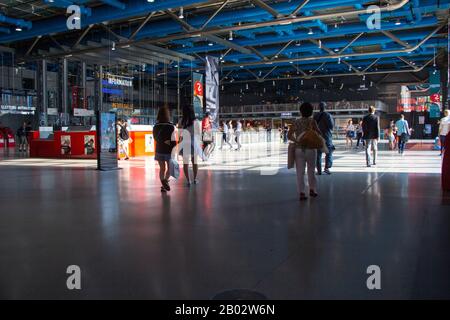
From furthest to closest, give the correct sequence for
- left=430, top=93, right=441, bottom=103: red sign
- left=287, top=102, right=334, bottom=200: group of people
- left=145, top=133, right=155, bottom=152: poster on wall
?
1. left=430, top=93, right=441, bottom=103: red sign
2. left=145, top=133, right=155, bottom=152: poster on wall
3. left=287, top=102, right=334, bottom=200: group of people

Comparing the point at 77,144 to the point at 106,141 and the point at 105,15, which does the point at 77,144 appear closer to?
the point at 105,15

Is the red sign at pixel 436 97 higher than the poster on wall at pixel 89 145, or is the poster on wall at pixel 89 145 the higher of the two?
the red sign at pixel 436 97

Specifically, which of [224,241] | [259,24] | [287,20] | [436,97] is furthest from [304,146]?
[436,97]

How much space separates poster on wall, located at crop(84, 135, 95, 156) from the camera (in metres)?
16.0

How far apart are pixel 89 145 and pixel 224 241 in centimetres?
1284

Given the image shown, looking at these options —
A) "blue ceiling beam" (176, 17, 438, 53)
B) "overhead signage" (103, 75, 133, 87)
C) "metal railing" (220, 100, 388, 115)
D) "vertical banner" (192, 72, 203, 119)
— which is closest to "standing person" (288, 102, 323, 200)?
"vertical banner" (192, 72, 203, 119)

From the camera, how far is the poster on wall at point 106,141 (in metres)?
11.4

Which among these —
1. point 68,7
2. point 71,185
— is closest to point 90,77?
point 68,7

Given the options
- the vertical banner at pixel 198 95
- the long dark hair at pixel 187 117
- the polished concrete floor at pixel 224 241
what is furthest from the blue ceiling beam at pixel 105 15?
the polished concrete floor at pixel 224 241

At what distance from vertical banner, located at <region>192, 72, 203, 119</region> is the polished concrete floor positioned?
1062 cm

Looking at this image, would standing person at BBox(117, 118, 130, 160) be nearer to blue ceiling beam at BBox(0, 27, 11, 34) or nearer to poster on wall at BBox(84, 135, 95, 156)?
poster on wall at BBox(84, 135, 95, 156)

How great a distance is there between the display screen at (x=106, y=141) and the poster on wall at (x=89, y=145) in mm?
4243

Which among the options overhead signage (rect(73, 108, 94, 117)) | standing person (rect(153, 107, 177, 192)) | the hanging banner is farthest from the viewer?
the hanging banner

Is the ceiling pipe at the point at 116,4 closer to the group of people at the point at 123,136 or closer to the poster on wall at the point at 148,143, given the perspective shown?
the group of people at the point at 123,136
